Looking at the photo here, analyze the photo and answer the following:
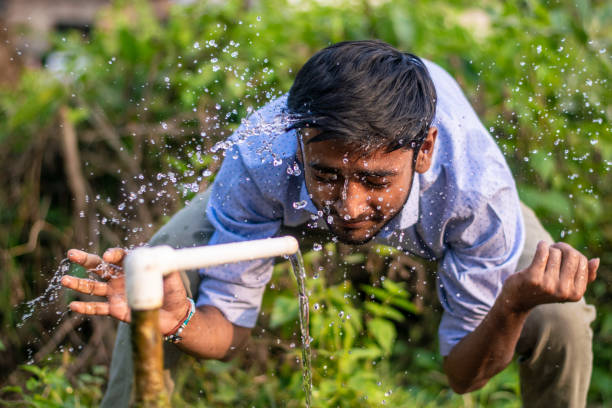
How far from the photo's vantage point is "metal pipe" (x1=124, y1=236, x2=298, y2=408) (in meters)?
1.10

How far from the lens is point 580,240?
3.39 metres

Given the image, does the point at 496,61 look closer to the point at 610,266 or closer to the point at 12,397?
the point at 610,266

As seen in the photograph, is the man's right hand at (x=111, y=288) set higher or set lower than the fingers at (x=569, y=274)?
higher

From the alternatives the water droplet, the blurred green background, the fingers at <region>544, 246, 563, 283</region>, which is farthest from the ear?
the blurred green background

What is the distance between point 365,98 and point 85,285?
0.88 metres

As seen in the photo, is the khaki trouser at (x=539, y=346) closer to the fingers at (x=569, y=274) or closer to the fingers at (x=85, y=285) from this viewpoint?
the fingers at (x=85, y=285)

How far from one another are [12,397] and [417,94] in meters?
2.06

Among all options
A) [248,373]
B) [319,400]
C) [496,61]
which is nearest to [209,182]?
[248,373]

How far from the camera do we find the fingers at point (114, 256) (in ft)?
5.64

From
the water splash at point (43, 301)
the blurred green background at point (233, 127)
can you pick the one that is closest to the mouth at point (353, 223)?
the blurred green background at point (233, 127)

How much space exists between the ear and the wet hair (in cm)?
5

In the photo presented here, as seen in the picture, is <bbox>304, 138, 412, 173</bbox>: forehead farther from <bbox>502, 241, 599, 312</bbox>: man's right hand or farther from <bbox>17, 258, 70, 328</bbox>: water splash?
<bbox>17, 258, 70, 328</bbox>: water splash

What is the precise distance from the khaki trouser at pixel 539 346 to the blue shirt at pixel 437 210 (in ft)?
0.47

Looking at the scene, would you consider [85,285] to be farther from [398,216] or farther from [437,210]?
→ [437,210]
